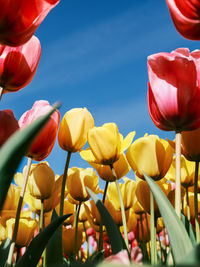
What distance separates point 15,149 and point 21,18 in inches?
10.0

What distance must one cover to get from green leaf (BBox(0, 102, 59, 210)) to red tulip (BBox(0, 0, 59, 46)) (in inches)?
8.4

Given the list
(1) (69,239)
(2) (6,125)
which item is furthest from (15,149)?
(1) (69,239)

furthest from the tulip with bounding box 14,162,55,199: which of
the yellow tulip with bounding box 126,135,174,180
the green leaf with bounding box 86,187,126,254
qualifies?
the green leaf with bounding box 86,187,126,254

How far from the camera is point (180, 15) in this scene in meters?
0.54

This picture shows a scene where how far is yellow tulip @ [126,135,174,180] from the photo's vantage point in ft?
2.91

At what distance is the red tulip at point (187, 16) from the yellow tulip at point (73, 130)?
1.81 feet

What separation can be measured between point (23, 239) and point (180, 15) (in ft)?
3.16

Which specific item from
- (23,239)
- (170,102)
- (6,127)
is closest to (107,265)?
(6,127)

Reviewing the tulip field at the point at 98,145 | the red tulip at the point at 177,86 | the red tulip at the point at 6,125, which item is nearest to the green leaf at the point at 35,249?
the tulip field at the point at 98,145

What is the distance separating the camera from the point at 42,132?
87 centimetres

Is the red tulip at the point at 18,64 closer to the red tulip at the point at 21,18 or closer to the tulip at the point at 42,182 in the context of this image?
the red tulip at the point at 21,18

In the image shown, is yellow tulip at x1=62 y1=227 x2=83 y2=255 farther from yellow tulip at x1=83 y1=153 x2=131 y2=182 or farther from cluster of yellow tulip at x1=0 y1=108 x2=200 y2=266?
yellow tulip at x1=83 y1=153 x2=131 y2=182

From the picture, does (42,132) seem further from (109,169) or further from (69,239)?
(69,239)

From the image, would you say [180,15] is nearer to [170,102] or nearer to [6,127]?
[170,102]
